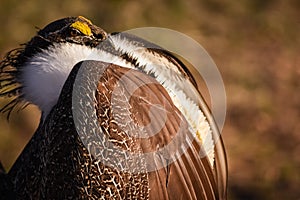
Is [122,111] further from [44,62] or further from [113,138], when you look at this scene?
[44,62]

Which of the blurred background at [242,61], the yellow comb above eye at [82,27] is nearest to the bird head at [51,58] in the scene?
the yellow comb above eye at [82,27]

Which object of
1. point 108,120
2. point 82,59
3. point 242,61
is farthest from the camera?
point 242,61

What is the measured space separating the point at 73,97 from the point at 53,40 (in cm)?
28

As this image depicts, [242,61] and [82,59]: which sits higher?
[82,59]

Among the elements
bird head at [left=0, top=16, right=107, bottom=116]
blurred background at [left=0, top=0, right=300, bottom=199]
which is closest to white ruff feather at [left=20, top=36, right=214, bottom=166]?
bird head at [left=0, top=16, right=107, bottom=116]

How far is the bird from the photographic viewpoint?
68.4 inches

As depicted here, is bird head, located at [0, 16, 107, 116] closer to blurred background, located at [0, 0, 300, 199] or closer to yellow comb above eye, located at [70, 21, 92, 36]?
yellow comb above eye, located at [70, 21, 92, 36]

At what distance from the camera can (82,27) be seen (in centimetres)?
195

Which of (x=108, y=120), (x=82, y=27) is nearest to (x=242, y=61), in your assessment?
(x=82, y=27)

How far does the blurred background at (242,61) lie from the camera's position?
3.85 m

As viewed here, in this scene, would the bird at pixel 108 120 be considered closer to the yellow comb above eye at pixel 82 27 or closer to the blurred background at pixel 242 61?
the yellow comb above eye at pixel 82 27

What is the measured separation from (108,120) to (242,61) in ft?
9.56

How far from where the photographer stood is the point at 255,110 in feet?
13.8

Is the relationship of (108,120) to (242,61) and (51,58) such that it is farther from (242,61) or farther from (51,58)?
(242,61)
